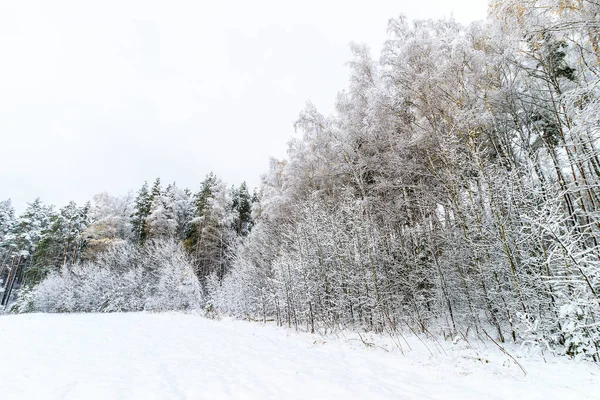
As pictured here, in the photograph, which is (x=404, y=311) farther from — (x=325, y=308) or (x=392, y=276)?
(x=325, y=308)

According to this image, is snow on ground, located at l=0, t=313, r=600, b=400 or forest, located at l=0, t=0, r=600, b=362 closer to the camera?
snow on ground, located at l=0, t=313, r=600, b=400

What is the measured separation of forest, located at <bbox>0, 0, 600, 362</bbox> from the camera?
13.8ft

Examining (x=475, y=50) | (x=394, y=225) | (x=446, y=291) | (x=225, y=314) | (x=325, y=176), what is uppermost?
(x=475, y=50)

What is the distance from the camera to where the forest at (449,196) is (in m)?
4.21

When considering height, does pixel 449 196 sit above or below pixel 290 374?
above

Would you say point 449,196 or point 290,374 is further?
point 449,196

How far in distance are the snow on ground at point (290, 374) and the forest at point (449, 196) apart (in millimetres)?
645

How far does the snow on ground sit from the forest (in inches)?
25.4

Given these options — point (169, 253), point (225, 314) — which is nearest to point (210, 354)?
point (225, 314)

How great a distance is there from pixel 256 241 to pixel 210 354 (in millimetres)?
12972

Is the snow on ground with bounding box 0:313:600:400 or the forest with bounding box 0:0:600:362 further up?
the forest with bounding box 0:0:600:362

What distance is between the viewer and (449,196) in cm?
702

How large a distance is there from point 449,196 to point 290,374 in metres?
5.66

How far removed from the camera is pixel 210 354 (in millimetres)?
5957
